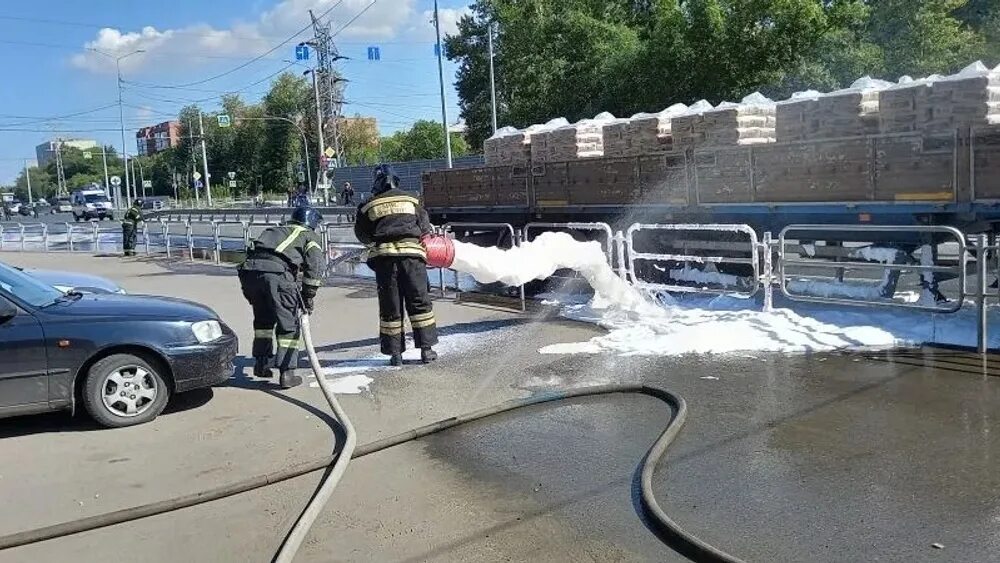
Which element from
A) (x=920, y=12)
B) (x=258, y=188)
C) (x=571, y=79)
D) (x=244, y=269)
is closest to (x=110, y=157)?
(x=258, y=188)

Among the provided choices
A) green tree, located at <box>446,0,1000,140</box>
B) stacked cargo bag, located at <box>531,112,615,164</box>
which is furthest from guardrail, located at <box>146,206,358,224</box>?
stacked cargo bag, located at <box>531,112,615,164</box>

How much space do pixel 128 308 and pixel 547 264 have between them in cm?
450

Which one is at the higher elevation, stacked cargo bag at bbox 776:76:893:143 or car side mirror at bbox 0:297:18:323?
stacked cargo bag at bbox 776:76:893:143

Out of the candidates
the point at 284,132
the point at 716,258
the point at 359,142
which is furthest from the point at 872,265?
the point at 359,142

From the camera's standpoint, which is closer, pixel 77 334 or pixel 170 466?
pixel 170 466

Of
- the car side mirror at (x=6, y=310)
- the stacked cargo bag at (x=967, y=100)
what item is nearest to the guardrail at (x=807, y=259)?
the stacked cargo bag at (x=967, y=100)

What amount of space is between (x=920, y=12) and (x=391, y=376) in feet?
82.3

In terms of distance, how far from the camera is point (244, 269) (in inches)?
301

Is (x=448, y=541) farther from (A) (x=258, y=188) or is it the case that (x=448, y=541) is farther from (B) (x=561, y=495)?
(A) (x=258, y=188)

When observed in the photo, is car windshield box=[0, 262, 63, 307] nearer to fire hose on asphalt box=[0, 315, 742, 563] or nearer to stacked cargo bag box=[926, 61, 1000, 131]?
fire hose on asphalt box=[0, 315, 742, 563]

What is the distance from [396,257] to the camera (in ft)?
26.5

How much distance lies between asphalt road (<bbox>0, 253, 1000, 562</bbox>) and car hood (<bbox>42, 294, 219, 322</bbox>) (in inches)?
31.1

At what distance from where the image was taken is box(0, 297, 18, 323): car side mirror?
627cm

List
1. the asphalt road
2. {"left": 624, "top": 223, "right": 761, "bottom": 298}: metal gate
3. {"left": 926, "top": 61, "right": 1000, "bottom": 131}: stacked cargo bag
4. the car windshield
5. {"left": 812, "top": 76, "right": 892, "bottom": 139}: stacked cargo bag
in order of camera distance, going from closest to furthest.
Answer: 1. the asphalt road
2. the car windshield
3. {"left": 926, "top": 61, "right": 1000, "bottom": 131}: stacked cargo bag
4. {"left": 624, "top": 223, "right": 761, "bottom": 298}: metal gate
5. {"left": 812, "top": 76, "right": 892, "bottom": 139}: stacked cargo bag
